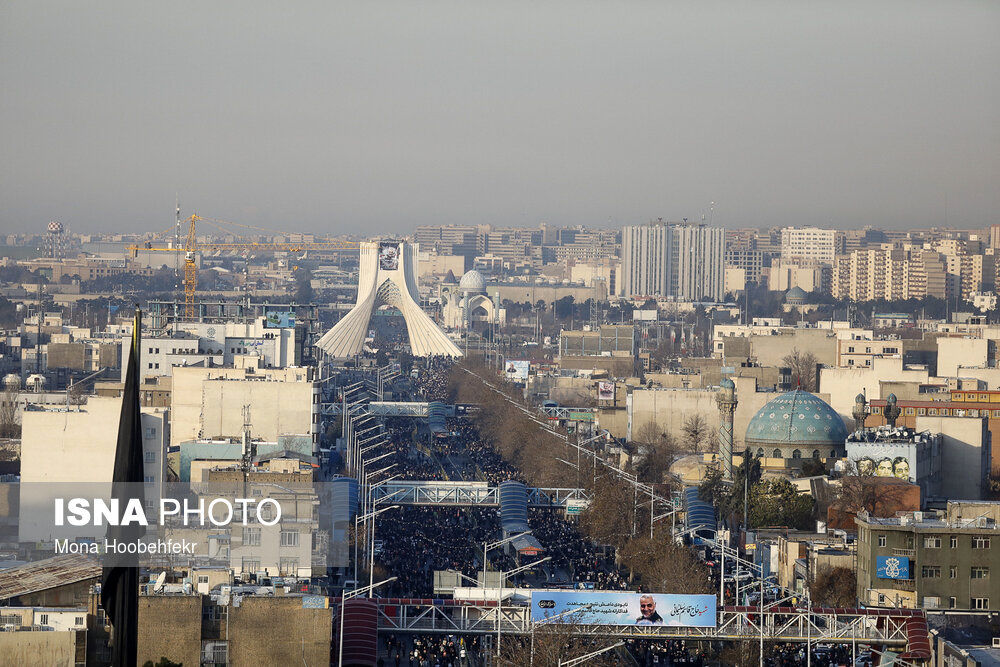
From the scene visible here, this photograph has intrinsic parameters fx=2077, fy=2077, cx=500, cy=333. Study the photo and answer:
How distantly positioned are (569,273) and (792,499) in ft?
431

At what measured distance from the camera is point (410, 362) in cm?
7775

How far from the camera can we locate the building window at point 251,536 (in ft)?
76.8

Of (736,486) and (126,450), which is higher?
(126,450)

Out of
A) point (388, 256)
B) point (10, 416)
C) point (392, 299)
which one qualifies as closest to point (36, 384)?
point (10, 416)

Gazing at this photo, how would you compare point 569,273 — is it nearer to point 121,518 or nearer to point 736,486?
point 736,486

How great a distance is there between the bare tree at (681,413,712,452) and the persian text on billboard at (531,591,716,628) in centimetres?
2279

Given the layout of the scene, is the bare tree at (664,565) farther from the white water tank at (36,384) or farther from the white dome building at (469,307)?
the white dome building at (469,307)

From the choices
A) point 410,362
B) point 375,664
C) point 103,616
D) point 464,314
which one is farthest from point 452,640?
point 464,314

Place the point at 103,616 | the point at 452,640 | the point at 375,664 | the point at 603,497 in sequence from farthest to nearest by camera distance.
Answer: the point at 603,497, the point at 452,640, the point at 375,664, the point at 103,616

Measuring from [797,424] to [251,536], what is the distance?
14.8 m

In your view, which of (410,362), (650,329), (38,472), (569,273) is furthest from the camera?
(569,273)

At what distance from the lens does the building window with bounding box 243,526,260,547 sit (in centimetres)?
2340

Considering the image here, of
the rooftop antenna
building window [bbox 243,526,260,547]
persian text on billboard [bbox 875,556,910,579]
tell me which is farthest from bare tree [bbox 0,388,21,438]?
persian text on billboard [bbox 875,556,910,579]

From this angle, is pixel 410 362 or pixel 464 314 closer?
pixel 410 362
